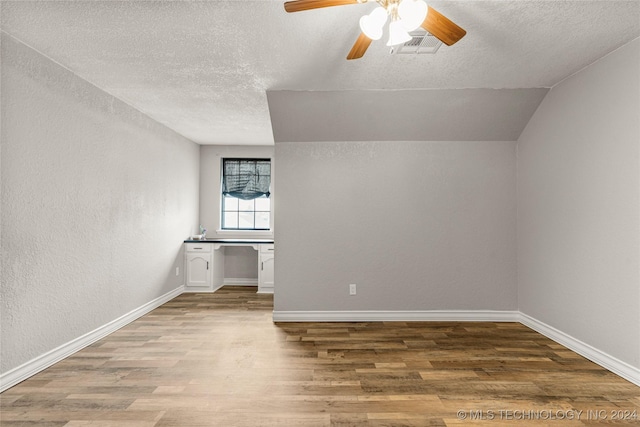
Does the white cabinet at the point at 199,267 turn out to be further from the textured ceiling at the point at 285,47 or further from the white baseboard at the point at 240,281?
the textured ceiling at the point at 285,47

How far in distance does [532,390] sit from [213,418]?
213 centimetres

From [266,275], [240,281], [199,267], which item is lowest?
[240,281]

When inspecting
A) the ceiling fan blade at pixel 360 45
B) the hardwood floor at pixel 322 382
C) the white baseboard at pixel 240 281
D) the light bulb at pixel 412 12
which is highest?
the ceiling fan blade at pixel 360 45

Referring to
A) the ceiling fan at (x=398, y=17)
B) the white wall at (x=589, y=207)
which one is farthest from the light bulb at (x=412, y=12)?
the white wall at (x=589, y=207)

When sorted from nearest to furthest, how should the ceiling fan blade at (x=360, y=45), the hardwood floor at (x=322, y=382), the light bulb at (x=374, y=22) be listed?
the light bulb at (x=374, y=22) → the ceiling fan blade at (x=360, y=45) → the hardwood floor at (x=322, y=382)

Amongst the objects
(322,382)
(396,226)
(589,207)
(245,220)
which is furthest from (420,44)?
(245,220)

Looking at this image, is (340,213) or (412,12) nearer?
(412,12)

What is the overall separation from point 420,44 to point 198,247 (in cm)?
444

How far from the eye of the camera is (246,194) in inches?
250

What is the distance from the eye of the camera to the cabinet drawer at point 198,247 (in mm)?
5551

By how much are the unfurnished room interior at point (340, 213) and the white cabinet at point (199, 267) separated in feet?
1.45

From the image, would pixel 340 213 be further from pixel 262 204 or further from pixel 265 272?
pixel 262 204

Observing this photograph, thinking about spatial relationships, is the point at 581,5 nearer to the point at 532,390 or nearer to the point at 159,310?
the point at 532,390

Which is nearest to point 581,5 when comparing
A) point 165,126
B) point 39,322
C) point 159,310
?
point 39,322
